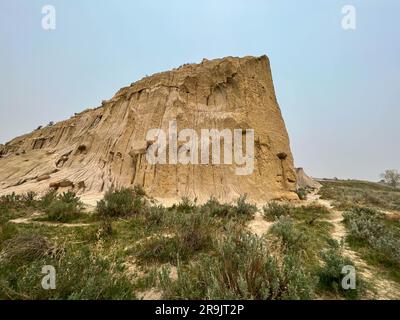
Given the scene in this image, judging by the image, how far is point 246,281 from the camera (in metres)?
3.24

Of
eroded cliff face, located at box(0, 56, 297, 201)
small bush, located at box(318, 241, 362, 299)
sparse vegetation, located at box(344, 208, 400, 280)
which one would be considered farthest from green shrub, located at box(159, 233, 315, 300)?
eroded cliff face, located at box(0, 56, 297, 201)

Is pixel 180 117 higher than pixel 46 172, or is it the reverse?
pixel 180 117

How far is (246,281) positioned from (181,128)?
11681 millimetres

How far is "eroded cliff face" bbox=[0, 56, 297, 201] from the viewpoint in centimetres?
1331

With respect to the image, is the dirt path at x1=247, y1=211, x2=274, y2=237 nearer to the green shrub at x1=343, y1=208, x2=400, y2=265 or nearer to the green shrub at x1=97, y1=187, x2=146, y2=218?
the green shrub at x1=343, y1=208, x2=400, y2=265

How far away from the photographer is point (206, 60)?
17812mm

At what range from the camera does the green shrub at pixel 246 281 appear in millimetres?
3150

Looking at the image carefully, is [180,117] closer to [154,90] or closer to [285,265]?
[154,90]

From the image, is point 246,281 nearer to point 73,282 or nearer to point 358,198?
point 73,282

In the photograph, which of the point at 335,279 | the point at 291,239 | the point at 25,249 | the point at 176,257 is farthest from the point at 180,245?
the point at 25,249
